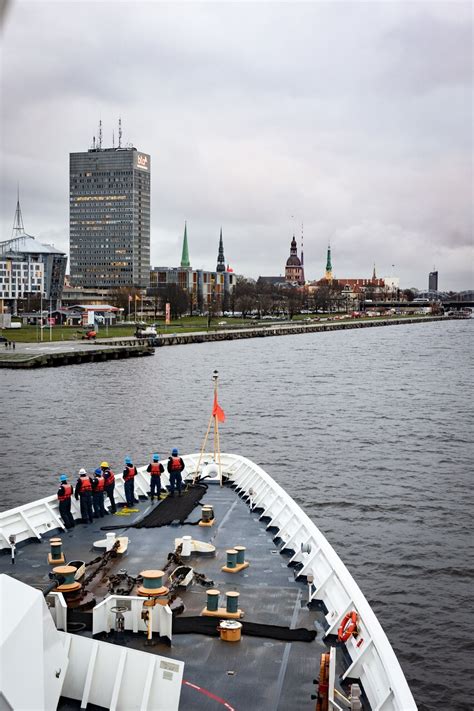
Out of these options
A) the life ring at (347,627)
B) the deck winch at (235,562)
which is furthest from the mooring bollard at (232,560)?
the life ring at (347,627)

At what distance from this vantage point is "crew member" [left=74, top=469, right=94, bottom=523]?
64.6ft

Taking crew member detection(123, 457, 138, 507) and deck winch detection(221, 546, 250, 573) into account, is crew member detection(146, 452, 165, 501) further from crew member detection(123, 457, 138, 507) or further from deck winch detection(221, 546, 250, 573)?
deck winch detection(221, 546, 250, 573)

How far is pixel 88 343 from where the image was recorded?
117562 millimetres

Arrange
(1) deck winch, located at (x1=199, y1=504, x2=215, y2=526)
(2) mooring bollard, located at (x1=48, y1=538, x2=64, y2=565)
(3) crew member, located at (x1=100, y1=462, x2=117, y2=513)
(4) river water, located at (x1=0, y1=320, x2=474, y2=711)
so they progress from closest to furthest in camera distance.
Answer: (2) mooring bollard, located at (x1=48, y1=538, x2=64, y2=565), (1) deck winch, located at (x1=199, y1=504, x2=215, y2=526), (3) crew member, located at (x1=100, y1=462, x2=117, y2=513), (4) river water, located at (x1=0, y1=320, x2=474, y2=711)

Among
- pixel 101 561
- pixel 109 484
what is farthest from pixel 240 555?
pixel 109 484

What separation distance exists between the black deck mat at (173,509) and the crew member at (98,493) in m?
1.23

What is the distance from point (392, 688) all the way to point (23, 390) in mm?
65346

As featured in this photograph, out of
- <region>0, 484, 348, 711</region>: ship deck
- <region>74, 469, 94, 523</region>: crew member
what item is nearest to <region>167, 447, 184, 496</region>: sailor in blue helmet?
<region>0, 484, 348, 711</region>: ship deck

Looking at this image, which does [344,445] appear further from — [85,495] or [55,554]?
[55,554]

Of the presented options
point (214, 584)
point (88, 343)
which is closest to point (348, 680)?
point (214, 584)

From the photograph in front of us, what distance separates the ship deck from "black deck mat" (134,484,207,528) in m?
0.26

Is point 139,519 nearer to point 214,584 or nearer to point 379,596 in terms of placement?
point 214,584

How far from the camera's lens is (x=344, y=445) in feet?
153

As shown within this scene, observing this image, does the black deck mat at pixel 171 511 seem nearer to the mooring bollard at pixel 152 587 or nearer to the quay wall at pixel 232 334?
the mooring bollard at pixel 152 587
